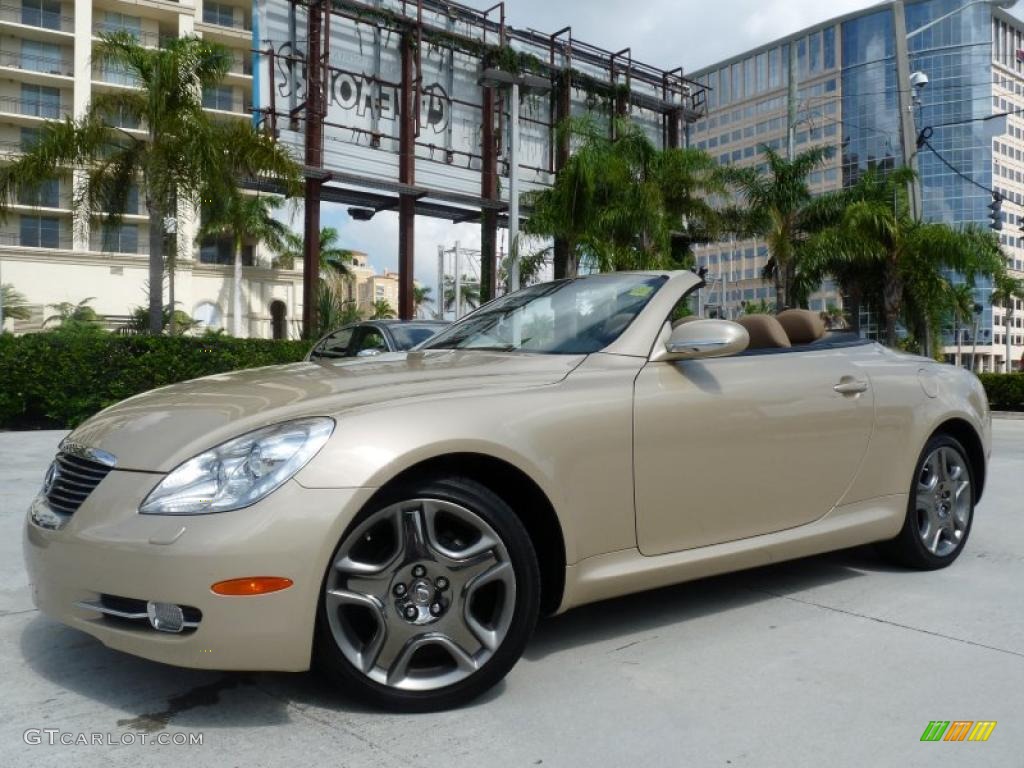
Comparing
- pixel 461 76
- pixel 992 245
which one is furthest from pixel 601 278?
pixel 461 76

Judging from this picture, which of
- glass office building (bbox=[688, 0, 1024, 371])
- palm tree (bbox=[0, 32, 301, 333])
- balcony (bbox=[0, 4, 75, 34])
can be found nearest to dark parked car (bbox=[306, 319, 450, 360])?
palm tree (bbox=[0, 32, 301, 333])

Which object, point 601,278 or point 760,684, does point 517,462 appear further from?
point 601,278

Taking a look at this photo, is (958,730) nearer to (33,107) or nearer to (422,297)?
(33,107)

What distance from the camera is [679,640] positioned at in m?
3.49

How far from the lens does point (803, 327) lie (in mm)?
4324

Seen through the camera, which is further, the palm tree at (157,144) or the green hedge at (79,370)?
the palm tree at (157,144)

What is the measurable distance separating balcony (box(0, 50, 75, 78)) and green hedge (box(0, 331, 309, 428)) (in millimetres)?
41344

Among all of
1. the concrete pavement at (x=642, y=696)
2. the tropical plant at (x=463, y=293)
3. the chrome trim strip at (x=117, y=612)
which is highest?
the tropical plant at (x=463, y=293)

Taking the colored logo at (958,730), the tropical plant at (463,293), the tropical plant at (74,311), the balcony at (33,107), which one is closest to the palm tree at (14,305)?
the tropical plant at (74,311)

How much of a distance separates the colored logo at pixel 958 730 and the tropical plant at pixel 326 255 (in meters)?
50.1

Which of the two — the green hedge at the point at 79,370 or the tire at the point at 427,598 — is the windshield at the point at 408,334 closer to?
the green hedge at the point at 79,370

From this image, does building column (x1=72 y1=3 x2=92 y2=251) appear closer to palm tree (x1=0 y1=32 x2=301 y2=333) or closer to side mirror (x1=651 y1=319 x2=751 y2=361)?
palm tree (x1=0 y1=32 x2=301 y2=333)

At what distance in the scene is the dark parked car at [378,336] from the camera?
1151cm

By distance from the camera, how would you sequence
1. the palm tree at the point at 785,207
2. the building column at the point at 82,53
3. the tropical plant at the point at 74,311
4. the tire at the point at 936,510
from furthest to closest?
1. the building column at the point at 82,53
2. the tropical plant at the point at 74,311
3. the palm tree at the point at 785,207
4. the tire at the point at 936,510
